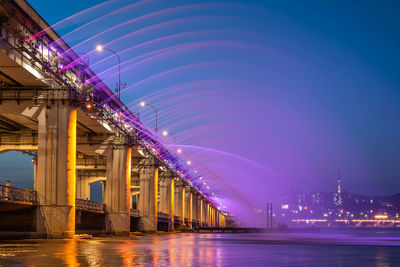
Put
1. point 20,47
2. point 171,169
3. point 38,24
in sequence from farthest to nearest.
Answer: point 171,169 → point 38,24 → point 20,47

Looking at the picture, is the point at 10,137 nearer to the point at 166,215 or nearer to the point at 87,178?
the point at 87,178

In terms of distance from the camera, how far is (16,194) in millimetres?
40312

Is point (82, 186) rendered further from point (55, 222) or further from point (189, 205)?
point (189, 205)

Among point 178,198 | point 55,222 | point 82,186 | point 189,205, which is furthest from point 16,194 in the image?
point 189,205

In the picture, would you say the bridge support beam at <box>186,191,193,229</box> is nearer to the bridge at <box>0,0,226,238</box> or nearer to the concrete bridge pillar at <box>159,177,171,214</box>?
the concrete bridge pillar at <box>159,177,171,214</box>

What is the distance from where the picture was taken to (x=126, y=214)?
2579 inches

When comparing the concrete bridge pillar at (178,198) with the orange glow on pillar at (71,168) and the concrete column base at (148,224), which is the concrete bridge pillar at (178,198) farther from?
the orange glow on pillar at (71,168)

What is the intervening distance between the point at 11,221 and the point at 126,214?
23.9 meters

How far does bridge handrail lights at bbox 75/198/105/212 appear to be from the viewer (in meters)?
53.5

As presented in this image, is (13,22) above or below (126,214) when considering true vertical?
above

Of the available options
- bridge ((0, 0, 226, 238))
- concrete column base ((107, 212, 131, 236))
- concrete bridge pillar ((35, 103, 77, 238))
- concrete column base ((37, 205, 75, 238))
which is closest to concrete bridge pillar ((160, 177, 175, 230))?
bridge ((0, 0, 226, 238))

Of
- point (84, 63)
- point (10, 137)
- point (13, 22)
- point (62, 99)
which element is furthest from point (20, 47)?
point (10, 137)

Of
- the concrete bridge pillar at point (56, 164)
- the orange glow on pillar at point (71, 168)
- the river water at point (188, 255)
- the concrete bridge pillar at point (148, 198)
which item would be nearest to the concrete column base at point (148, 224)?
the concrete bridge pillar at point (148, 198)

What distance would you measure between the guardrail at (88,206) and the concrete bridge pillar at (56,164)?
8.06m
